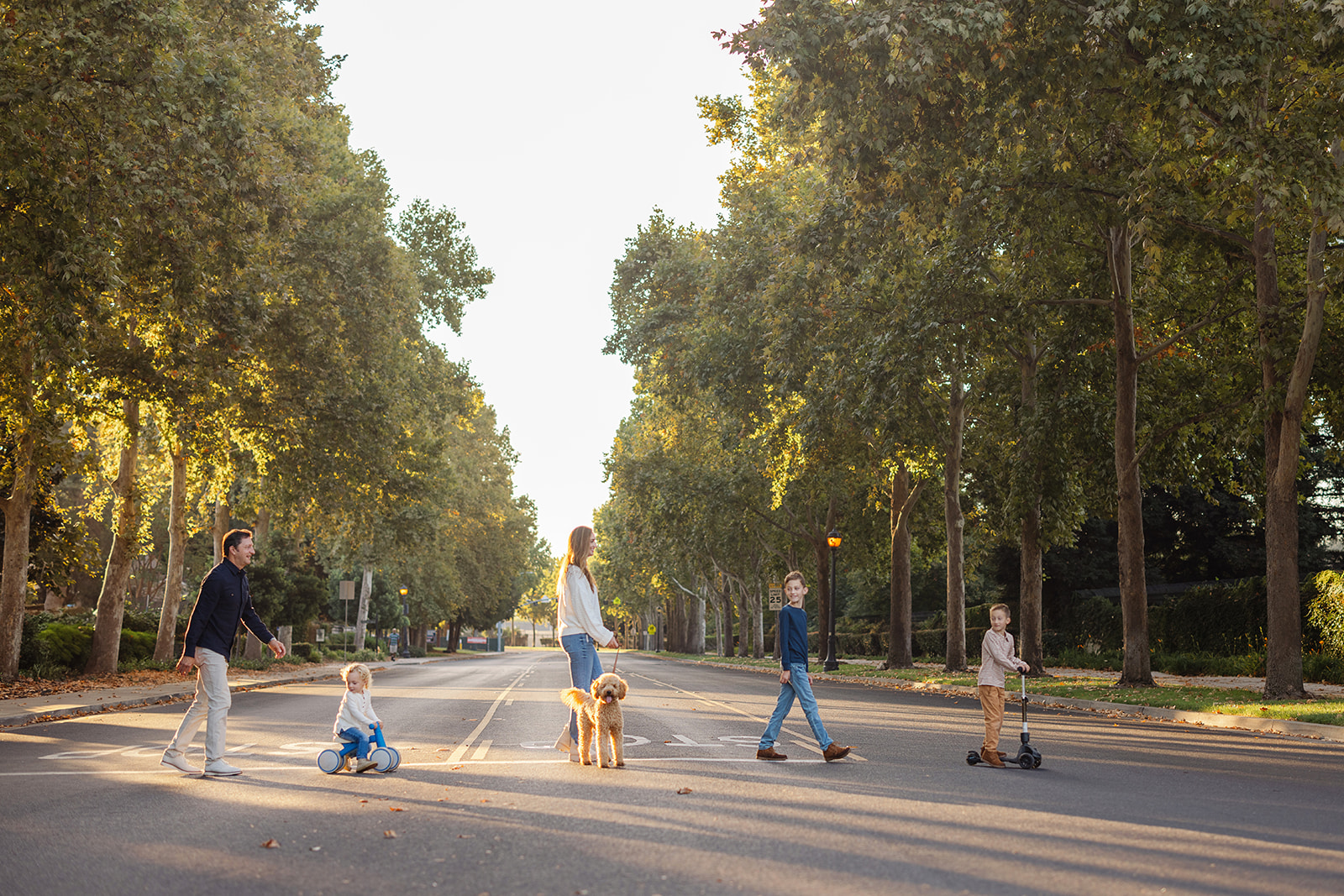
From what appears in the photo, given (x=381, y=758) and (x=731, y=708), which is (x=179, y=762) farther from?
(x=731, y=708)

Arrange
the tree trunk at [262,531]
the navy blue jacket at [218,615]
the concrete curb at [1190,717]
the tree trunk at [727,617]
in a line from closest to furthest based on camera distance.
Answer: the navy blue jacket at [218,615] → the concrete curb at [1190,717] → the tree trunk at [262,531] → the tree trunk at [727,617]

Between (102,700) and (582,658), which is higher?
(582,658)

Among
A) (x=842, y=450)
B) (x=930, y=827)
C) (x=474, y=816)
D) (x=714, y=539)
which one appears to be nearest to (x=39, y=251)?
(x=474, y=816)

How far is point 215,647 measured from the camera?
385 inches

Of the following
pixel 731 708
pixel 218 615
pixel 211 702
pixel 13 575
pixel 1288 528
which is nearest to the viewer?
pixel 211 702

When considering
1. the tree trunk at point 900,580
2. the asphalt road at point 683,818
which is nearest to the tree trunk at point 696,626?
the tree trunk at point 900,580

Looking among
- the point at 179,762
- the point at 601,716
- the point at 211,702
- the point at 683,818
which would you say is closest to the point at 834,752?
the point at 601,716

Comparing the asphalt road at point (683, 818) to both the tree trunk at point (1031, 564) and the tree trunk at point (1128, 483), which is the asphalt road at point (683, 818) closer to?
the tree trunk at point (1128, 483)

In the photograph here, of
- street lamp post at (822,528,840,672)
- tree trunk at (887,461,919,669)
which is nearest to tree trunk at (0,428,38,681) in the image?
street lamp post at (822,528,840,672)

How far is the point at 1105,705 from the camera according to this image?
60.5 feet

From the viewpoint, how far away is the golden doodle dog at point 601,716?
9820 mm

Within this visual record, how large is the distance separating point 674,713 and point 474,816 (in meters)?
9.99

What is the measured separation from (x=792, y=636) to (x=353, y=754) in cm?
410

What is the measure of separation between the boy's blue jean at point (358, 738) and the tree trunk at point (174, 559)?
66.9 feet
